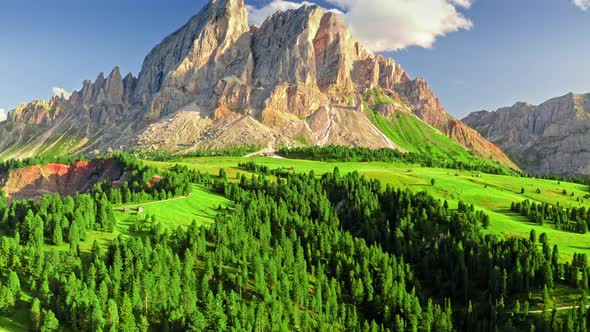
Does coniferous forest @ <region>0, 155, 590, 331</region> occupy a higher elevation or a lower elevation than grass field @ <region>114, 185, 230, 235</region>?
lower

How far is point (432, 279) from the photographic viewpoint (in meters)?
173

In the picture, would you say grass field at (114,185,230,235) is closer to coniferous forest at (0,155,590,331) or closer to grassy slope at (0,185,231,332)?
grassy slope at (0,185,231,332)

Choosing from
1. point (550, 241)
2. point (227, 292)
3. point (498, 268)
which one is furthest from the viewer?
point (550, 241)

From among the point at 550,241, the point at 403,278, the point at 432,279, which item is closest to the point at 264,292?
the point at 403,278

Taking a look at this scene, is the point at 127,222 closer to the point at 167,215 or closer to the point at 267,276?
the point at 167,215

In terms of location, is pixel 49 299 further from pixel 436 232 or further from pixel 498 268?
pixel 436 232

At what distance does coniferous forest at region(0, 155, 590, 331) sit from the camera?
11438 cm

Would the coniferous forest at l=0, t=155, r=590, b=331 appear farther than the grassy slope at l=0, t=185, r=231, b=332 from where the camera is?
Yes

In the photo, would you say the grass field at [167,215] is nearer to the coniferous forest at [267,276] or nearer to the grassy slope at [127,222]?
the grassy slope at [127,222]

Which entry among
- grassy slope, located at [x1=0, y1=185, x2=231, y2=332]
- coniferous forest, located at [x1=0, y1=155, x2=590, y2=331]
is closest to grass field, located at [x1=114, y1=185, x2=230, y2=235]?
grassy slope, located at [x1=0, y1=185, x2=231, y2=332]

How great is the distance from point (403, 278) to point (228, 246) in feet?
200

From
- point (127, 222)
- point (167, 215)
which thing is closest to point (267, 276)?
point (167, 215)

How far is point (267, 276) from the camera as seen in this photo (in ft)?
490

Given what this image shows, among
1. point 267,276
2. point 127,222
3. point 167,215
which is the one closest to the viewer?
point 267,276
